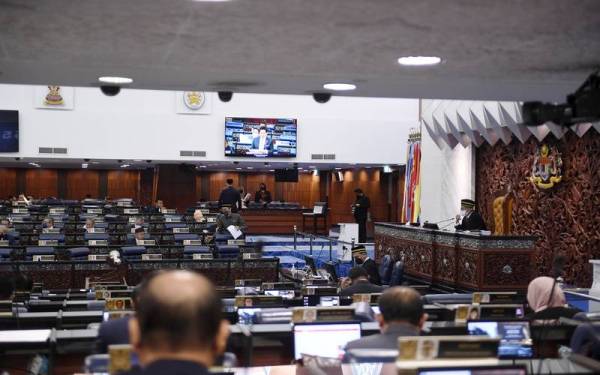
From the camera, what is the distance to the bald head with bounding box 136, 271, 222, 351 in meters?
1.61

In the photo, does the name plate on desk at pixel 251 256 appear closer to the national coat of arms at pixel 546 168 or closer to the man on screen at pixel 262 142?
the national coat of arms at pixel 546 168

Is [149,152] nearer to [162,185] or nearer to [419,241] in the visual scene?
[162,185]

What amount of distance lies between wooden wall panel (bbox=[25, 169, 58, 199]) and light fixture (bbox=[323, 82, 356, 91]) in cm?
2927

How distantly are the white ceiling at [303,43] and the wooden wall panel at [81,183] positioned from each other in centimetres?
2848

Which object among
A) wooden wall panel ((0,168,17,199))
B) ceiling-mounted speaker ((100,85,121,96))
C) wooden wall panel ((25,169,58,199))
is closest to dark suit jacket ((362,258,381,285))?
ceiling-mounted speaker ((100,85,121,96))

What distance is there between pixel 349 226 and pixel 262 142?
5532 millimetres

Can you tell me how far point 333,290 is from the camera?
23.0 ft

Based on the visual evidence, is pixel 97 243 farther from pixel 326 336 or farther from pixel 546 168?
pixel 326 336

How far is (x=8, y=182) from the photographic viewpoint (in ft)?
110

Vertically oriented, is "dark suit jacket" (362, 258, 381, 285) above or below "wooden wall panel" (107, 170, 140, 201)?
below

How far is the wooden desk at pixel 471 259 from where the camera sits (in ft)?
39.8

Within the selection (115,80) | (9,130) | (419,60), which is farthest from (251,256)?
(9,130)

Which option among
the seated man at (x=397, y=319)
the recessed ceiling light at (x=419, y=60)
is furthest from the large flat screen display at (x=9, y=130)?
the seated man at (x=397, y=319)

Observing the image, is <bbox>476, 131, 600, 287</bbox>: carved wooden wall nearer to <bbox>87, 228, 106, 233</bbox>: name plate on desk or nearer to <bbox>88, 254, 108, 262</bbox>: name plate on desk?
<bbox>88, 254, 108, 262</bbox>: name plate on desk
